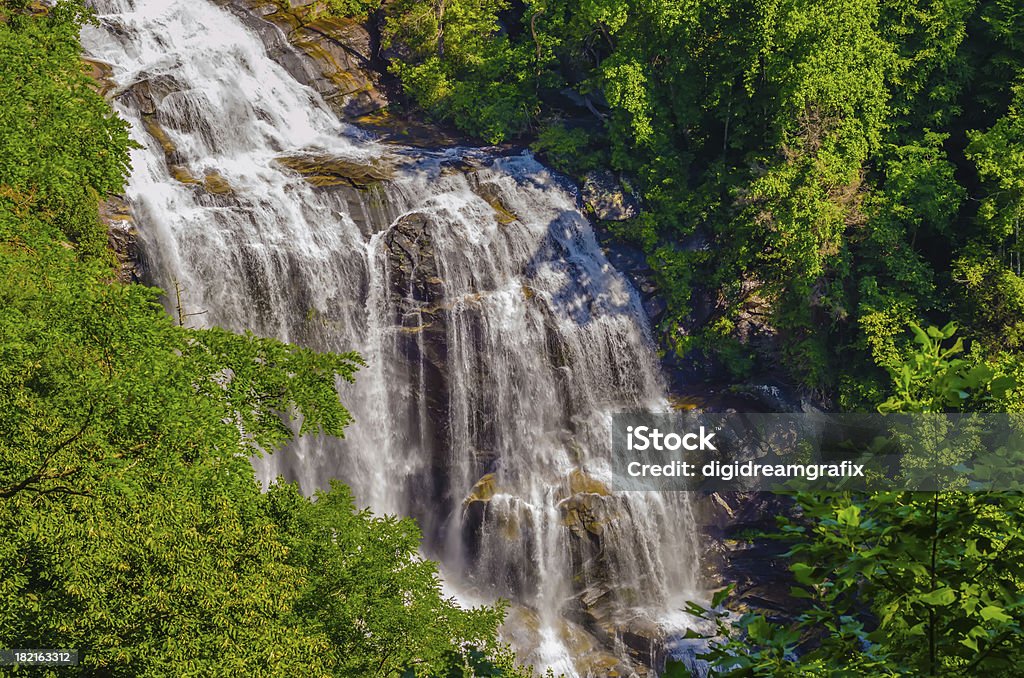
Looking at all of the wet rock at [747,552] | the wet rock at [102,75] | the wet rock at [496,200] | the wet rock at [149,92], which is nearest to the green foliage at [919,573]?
the wet rock at [747,552]

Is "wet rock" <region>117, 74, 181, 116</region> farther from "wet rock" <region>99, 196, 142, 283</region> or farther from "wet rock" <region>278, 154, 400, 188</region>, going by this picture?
"wet rock" <region>99, 196, 142, 283</region>

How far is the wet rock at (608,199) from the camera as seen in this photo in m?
28.2

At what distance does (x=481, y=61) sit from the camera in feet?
103

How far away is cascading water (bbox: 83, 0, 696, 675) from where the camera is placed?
23656mm

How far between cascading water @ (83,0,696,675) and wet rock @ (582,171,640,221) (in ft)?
5.25

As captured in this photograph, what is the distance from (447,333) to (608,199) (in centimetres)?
709

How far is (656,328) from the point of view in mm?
27406

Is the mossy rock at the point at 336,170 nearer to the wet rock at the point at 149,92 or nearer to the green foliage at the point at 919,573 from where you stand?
the wet rock at the point at 149,92

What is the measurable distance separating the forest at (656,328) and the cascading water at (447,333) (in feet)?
7.77

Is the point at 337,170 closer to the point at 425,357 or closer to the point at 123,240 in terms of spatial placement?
the point at 425,357

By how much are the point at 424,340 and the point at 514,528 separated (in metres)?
5.50

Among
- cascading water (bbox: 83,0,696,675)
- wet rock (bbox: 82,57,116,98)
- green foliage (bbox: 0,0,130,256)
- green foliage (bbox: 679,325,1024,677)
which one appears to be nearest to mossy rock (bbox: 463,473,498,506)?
cascading water (bbox: 83,0,696,675)

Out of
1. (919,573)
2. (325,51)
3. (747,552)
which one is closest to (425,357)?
(747,552)

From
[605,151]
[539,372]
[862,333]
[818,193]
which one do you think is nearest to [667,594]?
[539,372]
